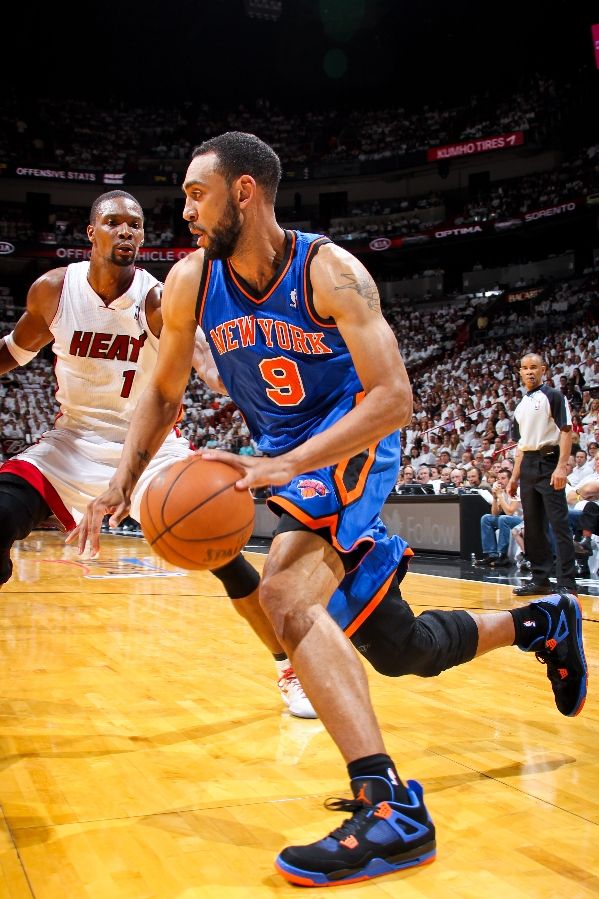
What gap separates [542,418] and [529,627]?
13.3 feet

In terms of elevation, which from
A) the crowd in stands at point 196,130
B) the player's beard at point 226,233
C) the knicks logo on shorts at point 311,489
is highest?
the crowd in stands at point 196,130

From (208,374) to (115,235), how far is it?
0.74 m

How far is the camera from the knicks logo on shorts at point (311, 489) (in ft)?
7.02

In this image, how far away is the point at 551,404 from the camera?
6.40m

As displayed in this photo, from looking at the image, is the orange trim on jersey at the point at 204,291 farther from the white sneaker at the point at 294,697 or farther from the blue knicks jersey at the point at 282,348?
the white sneaker at the point at 294,697

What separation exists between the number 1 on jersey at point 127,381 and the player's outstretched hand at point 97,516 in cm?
→ 125

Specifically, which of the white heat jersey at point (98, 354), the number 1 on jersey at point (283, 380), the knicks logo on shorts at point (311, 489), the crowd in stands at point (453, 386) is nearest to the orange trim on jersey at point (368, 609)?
the knicks logo on shorts at point (311, 489)

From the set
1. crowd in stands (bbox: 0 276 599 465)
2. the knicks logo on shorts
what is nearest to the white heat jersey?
the knicks logo on shorts

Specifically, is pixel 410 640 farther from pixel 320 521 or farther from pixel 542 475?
pixel 542 475

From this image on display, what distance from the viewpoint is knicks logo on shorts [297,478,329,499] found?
214 centimetres

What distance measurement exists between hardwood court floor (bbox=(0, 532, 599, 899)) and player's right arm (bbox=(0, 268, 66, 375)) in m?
1.42

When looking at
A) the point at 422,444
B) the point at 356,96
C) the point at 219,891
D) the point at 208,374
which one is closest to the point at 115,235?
the point at 208,374

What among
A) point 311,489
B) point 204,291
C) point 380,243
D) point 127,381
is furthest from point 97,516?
point 380,243

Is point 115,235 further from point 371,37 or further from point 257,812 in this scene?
point 371,37
